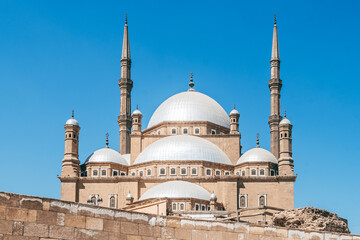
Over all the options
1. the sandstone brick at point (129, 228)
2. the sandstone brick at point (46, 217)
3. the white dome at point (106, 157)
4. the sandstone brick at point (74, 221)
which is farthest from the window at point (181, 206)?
the sandstone brick at point (46, 217)

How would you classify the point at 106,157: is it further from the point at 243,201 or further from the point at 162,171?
the point at 243,201

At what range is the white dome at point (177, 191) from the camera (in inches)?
1388

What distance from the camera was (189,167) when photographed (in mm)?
40031

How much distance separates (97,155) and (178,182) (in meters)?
7.31

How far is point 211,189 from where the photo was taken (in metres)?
38.6

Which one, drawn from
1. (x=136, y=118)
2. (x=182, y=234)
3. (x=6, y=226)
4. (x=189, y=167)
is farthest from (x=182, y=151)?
(x=6, y=226)

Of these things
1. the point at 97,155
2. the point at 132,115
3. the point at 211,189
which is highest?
the point at 132,115

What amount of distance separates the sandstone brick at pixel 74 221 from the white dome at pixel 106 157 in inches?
1298

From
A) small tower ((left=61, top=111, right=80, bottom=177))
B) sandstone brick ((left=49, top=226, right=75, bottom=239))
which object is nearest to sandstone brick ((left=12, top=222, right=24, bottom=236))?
sandstone brick ((left=49, top=226, right=75, bottom=239))

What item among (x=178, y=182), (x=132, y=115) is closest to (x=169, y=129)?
(x=132, y=115)

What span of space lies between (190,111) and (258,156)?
22.4 ft

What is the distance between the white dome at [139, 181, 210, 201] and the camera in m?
35.2

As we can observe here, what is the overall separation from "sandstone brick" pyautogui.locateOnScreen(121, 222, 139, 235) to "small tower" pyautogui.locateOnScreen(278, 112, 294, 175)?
3108 centimetres

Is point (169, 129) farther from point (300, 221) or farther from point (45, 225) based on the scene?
point (45, 225)
